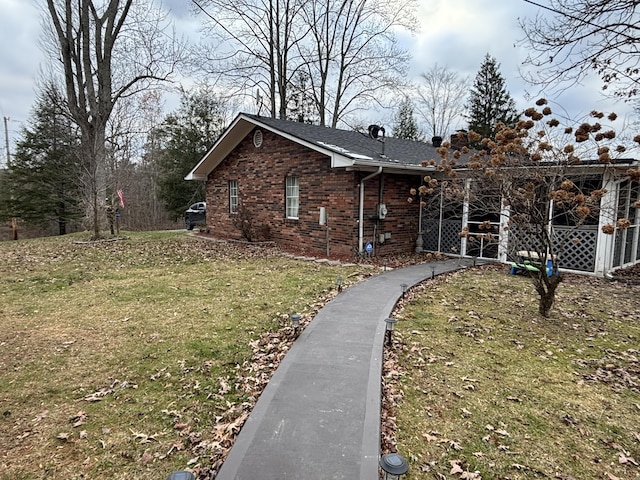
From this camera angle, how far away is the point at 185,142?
23953 millimetres

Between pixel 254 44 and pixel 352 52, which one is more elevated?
pixel 352 52

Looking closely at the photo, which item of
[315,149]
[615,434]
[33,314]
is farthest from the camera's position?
A: [315,149]

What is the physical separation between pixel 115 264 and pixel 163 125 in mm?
18198

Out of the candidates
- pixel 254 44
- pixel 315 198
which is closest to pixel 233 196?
pixel 315 198

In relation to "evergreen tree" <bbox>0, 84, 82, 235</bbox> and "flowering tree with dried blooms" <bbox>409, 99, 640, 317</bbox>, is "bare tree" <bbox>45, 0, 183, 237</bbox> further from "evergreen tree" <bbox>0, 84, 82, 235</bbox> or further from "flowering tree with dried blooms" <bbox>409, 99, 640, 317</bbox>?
"flowering tree with dried blooms" <bbox>409, 99, 640, 317</bbox>

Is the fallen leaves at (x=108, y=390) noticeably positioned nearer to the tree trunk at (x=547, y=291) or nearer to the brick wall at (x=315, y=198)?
the tree trunk at (x=547, y=291)

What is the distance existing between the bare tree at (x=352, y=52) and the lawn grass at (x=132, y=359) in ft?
59.1

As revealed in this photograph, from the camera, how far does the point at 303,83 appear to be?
24906 mm

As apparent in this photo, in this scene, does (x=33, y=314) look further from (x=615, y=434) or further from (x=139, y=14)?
(x=139, y=14)

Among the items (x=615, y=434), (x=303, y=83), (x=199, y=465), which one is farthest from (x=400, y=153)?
(x=303, y=83)

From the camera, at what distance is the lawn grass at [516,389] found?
2.70 metres

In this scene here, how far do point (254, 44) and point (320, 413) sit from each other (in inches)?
901

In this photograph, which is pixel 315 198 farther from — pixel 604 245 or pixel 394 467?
pixel 394 467

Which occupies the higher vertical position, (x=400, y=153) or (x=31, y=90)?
(x=31, y=90)
